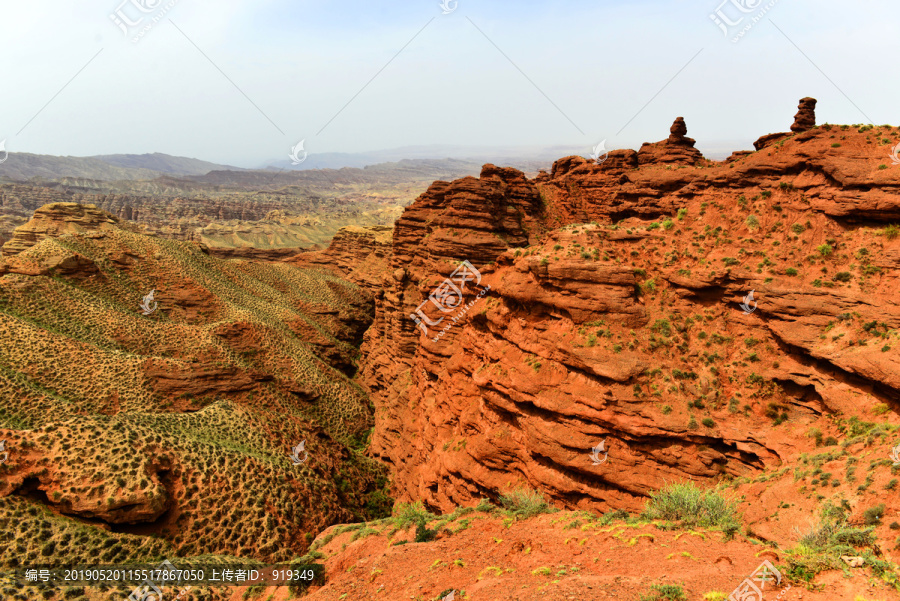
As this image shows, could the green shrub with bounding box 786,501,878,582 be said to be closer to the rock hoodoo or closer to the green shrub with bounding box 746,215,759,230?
the green shrub with bounding box 746,215,759,230

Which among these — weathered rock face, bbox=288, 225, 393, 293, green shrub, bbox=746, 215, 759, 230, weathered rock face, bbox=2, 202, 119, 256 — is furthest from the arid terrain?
weathered rock face, bbox=288, 225, 393, 293

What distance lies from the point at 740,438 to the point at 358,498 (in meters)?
22.1

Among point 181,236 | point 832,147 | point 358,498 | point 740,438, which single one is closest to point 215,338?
point 358,498

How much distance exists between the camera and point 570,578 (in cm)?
879

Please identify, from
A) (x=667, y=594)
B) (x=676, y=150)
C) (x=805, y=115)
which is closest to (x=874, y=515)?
(x=667, y=594)

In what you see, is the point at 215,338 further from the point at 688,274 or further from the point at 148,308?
the point at 688,274

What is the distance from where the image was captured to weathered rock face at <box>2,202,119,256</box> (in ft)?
154

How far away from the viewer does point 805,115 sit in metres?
30.5
